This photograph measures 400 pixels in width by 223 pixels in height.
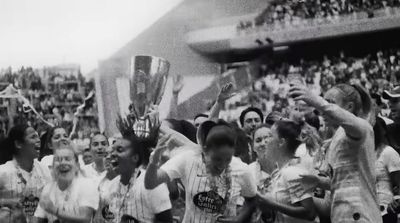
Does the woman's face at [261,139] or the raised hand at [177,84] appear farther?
the raised hand at [177,84]

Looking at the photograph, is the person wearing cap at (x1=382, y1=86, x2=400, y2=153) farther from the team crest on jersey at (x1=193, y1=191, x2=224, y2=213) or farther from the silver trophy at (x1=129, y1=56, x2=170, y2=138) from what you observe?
the team crest on jersey at (x1=193, y1=191, x2=224, y2=213)

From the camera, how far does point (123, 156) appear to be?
138 inches

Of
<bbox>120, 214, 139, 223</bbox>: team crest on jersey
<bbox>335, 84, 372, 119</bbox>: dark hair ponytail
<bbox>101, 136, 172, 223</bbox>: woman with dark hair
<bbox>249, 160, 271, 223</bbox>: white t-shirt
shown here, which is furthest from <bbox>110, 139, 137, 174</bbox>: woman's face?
<bbox>335, 84, 372, 119</bbox>: dark hair ponytail

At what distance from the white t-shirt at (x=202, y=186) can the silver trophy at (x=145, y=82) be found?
2.11ft

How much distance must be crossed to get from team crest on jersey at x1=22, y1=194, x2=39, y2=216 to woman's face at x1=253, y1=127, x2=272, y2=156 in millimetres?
1404

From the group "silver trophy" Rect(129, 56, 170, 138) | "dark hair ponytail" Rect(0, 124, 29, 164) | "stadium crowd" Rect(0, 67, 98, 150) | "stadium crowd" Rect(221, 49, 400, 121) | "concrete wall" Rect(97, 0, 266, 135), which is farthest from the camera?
"stadium crowd" Rect(221, 49, 400, 121)

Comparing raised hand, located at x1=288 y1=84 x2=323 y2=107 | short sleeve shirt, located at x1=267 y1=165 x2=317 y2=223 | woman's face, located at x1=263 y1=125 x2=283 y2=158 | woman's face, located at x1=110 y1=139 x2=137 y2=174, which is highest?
raised hand, located at x1=288 y1=84 x2=323 y2=107

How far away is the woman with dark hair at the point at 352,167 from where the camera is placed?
10.3ft

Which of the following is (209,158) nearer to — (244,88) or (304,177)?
(304,177)

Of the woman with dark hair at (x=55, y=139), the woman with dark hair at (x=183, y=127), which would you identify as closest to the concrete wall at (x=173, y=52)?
the woman with dark hair at (x=55, y=139)

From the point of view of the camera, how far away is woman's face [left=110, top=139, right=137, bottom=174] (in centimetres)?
348

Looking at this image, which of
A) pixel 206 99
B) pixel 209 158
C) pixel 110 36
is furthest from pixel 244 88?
pixel 209 158

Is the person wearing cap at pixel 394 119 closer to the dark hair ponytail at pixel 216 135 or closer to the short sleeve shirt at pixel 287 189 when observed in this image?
the short sleeve shirt at pixel 287 189

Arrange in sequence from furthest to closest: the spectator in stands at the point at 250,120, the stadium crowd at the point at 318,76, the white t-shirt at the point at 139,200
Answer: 1. the stadium crowd at the point at 318,76
2. the spectator in stands at the point at 250,120
3. the white t-shirt at the point at 139,200
